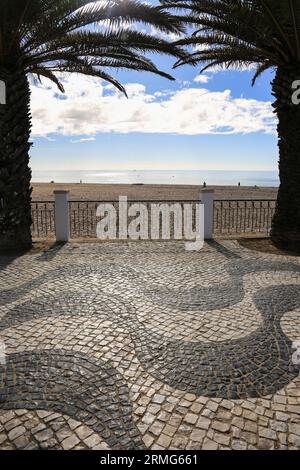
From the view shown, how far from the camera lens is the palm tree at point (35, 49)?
25.6ft

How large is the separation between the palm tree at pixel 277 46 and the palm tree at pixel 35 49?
0.84 metres

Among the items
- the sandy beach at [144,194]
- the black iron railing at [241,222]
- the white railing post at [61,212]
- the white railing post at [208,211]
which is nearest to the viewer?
the white railing post at [61,212]


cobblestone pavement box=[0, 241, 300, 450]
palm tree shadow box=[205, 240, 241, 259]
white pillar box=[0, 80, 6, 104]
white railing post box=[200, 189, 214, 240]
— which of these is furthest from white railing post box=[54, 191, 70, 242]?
palm tree shadow box=[205, 240, 241, 259]

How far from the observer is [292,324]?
4.82 meters

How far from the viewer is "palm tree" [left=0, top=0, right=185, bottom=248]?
25.6ft

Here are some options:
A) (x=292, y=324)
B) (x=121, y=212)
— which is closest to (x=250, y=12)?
(x=292, y=324)

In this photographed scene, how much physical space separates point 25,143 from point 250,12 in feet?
20.5

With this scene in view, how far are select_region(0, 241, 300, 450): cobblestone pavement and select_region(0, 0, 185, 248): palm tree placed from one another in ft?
8.39

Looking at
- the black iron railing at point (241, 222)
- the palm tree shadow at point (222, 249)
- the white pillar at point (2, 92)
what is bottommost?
the palm tree shadow at point (222, 249)

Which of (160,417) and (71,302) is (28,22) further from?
(160,417)

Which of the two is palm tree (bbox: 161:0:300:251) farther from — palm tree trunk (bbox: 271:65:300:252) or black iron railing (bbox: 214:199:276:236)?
black iron railing (bbox: 214:199:276:236)

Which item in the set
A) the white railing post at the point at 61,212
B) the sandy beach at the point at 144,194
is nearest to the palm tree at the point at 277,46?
the white railing post at the point at 61,212

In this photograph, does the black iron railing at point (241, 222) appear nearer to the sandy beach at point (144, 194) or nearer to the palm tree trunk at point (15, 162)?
the palm tree trunk at point (15, 162)

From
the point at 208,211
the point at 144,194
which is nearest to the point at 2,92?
the point at 208,211
